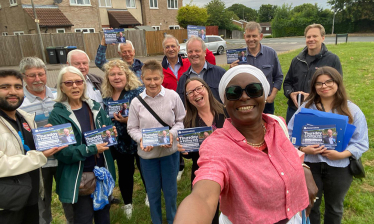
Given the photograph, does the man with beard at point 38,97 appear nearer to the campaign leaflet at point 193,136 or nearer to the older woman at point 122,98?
the older woman at point 122,98

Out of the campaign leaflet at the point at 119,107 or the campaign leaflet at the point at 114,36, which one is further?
the campaign leaflet at the point at 114,36

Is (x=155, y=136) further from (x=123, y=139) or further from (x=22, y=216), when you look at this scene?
(x=22, y=216)

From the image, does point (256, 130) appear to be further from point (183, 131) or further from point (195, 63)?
point (195, 63)

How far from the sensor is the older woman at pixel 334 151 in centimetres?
258

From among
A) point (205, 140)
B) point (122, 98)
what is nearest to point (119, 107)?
point (122, 98)

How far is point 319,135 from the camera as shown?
2.56 metres

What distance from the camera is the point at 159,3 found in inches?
1277

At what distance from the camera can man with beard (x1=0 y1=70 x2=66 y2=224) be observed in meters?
2.26

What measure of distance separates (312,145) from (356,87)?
8.16 metres

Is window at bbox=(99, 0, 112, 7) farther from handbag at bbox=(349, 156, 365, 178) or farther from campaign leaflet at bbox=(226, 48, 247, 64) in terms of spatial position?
handbag at bbox=(349, 156, 365, 178)

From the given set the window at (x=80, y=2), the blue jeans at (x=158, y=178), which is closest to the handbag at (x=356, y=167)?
the blue jeans at (x=158, y=178)

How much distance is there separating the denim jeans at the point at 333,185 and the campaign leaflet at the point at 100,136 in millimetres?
2449

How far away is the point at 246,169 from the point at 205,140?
328mm

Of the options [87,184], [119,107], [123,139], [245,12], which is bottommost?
[87,184]
